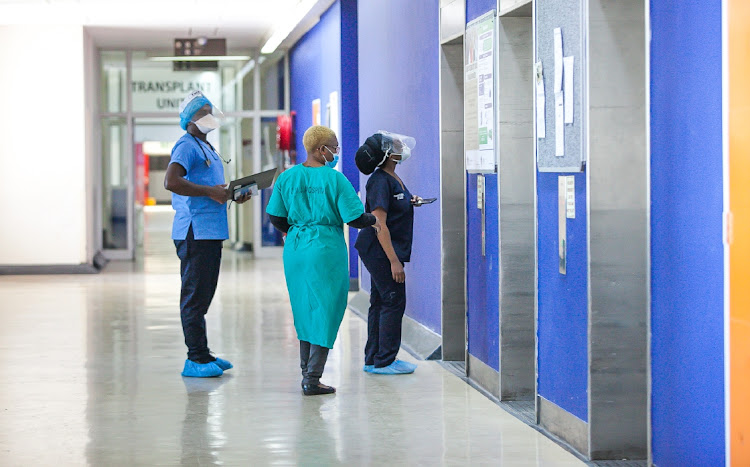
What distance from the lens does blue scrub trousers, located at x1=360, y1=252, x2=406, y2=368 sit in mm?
6230

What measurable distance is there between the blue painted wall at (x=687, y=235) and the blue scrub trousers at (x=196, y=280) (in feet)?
9.80

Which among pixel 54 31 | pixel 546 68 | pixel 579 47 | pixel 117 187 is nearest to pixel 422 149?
pixel 546 68

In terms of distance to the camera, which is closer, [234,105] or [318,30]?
[318,30]

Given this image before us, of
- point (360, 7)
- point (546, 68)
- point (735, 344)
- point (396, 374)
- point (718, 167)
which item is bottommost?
point (396, 374)

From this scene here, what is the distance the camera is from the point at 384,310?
630 cm

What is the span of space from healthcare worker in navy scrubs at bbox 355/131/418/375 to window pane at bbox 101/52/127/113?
1178cm

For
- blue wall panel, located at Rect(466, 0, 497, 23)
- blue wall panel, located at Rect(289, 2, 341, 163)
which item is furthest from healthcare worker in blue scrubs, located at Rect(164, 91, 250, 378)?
blue wall panel, located at Rect(289, 2, 341, 163)

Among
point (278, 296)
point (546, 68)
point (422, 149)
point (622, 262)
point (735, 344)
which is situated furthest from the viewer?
point (278, 296)

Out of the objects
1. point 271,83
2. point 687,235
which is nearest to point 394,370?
point 687,235

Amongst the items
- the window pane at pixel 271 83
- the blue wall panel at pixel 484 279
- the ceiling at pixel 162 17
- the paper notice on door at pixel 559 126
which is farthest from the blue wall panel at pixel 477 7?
the window pane at pixel 271 83

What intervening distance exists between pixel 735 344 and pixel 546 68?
1.90 meters

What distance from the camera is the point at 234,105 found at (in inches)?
714

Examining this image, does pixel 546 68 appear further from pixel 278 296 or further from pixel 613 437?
pixel 278 296

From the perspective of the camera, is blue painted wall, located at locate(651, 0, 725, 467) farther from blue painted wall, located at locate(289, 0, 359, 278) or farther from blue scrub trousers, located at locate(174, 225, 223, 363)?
blue painted wall, located at locate(289, 0, 359, 278)
